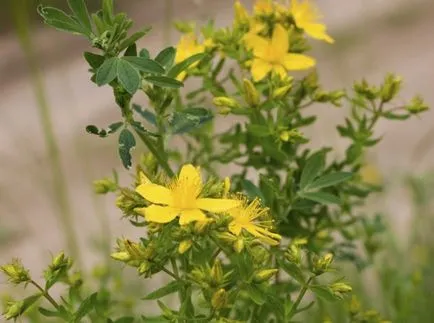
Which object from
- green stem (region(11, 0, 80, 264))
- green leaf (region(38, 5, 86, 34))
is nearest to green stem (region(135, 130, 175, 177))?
green leaf (region(38, 5, 86, 34))

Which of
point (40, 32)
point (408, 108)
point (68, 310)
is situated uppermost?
point (40, 32)

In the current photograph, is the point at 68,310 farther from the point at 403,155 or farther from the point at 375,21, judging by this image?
the point at 375,21

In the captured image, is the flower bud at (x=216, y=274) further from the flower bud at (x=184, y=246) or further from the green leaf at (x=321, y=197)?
Result: the green leaf at (x=321, y=197)

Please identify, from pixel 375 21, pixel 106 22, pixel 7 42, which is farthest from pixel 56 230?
pixel 106 22

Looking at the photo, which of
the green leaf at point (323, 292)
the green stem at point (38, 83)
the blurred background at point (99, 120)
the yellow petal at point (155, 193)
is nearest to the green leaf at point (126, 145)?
the yellow petal at point (155, 193)

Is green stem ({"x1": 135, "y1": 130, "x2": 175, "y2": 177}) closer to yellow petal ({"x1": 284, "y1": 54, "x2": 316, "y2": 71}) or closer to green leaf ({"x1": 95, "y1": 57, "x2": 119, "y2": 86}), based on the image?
green leaf ({"x1": 95, "y1": 57, "x2": 119, "y2": 86})
